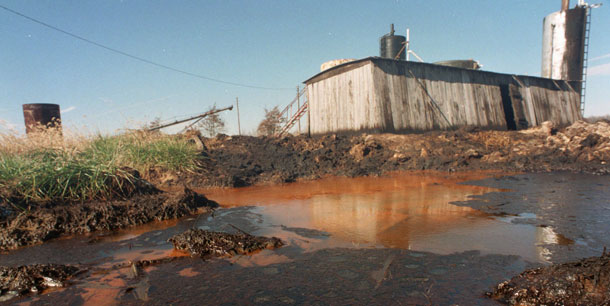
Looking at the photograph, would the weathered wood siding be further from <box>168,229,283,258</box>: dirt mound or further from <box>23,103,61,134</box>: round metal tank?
<box>23,103,61,134</box>: round metal tank

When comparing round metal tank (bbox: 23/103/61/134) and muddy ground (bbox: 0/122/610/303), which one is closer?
muddy ground (bbox: 0/122/610/303)

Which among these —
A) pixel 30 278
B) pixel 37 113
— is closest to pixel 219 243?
pixel 30 278

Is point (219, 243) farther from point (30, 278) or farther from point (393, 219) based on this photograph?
point (393, 219)

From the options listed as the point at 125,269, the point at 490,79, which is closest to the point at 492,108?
the point at 490,79

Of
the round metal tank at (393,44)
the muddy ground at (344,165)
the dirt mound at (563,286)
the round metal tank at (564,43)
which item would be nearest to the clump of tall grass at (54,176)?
the muddy ground at (344,165)

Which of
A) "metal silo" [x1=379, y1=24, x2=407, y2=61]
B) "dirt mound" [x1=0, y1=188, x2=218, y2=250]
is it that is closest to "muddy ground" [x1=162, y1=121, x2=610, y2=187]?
"dirt mound" [x1=0, y1=188, x2=218, y2=250]

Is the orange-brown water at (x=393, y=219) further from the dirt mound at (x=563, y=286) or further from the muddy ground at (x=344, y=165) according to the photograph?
the dirt mound at (x=563, y=286)

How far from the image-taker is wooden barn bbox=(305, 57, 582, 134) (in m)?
11.6

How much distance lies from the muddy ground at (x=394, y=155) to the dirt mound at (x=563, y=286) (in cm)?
593

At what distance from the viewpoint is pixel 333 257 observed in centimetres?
239

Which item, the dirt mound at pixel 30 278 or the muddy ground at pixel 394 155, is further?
the muddy ground at pixel 394 155

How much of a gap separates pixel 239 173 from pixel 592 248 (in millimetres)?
6745

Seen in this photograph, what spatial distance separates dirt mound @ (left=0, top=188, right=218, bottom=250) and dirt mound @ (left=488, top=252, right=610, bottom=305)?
3675 mm

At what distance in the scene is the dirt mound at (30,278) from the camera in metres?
1.98
